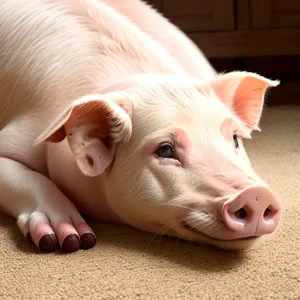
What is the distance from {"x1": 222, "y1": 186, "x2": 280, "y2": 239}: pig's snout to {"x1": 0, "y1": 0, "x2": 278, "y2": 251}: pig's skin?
0.03m

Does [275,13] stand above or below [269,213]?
below

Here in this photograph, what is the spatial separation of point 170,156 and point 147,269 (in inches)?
8.4

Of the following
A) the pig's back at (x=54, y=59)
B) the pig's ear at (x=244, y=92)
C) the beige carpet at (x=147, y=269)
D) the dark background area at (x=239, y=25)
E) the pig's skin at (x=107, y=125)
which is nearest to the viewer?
the beige carpet at (x=147, y=269)

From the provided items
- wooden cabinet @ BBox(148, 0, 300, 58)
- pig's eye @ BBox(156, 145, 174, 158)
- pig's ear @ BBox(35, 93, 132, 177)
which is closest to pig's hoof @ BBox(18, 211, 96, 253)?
pig's ear @ BBox(35, 93, 132, 177)

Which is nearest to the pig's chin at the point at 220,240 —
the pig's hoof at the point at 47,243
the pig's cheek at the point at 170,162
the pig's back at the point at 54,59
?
the pig's cheek at the point at 170,162

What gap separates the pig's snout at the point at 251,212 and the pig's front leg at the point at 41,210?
1.00ft

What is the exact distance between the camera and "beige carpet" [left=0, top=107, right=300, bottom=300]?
1.09m

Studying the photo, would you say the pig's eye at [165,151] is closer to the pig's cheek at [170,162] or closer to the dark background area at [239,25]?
the pig's cheek at [170,162]

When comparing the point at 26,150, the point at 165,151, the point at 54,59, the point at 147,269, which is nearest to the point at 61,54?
the point at 54,59

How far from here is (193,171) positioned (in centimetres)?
119

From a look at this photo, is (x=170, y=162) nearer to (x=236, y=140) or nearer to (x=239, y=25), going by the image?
(x=236, y=140)

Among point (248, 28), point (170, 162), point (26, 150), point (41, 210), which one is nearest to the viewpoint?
point (170, 162)

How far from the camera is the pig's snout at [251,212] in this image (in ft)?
3.58

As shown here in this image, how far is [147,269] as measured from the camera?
117cm
